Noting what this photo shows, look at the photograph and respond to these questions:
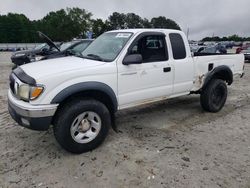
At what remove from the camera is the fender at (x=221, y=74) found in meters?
5.66

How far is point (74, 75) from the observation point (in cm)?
371

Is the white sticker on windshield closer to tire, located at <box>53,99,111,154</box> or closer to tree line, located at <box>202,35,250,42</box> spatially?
tire, located at <box>53,99,111,154</box>

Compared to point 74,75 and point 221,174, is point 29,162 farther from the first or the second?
point 221,174

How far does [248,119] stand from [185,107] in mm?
1480

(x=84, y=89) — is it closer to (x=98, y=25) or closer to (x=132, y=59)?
(x=132, y=59)

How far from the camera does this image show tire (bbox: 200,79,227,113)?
5758 millimetres

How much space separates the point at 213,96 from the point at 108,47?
282cm

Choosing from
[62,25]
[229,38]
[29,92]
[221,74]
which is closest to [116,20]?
[62,25]

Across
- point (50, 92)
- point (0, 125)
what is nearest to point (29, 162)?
point (50, 92)

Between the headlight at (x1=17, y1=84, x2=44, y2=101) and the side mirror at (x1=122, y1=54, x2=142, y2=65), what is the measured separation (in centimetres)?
140

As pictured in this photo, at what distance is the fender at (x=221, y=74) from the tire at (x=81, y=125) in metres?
2.67

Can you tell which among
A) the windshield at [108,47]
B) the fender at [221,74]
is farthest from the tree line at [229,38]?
the windshield at [108,47]

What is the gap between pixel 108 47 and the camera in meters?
4.58

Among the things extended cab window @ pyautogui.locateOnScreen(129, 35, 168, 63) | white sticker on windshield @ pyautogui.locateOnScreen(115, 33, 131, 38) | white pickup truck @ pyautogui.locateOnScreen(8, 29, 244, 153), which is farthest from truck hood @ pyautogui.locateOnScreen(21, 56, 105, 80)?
extended cab window @ pyautogui.locateOnScreen(129, 35, 168, 63)
